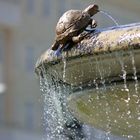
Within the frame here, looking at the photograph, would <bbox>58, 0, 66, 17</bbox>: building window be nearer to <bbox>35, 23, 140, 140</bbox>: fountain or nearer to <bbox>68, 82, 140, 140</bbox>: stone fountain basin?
<bbox>35, 23, 140, 140</bbox>: fountain

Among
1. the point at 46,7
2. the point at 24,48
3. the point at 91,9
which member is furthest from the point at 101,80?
the point at 46,7

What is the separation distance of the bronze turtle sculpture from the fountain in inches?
2.3

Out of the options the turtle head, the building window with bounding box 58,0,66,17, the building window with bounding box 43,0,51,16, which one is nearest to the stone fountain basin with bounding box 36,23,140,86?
the turtle head

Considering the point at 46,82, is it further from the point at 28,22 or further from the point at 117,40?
the point at 28,22

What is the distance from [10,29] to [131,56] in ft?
85.4

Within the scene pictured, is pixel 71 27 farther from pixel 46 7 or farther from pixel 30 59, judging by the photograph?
pixel 46 7

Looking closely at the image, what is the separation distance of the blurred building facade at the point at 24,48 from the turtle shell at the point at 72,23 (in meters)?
24.2

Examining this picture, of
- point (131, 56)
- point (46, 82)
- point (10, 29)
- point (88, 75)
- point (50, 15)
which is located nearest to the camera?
point (131, 56)

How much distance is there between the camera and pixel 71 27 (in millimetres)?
4879

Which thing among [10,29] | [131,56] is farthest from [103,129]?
[10,29]

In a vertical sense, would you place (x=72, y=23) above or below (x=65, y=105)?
above

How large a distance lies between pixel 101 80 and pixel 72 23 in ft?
1.20

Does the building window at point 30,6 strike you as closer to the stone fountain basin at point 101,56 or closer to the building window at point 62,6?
the building window at point 62,6

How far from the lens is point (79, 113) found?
535 cm
